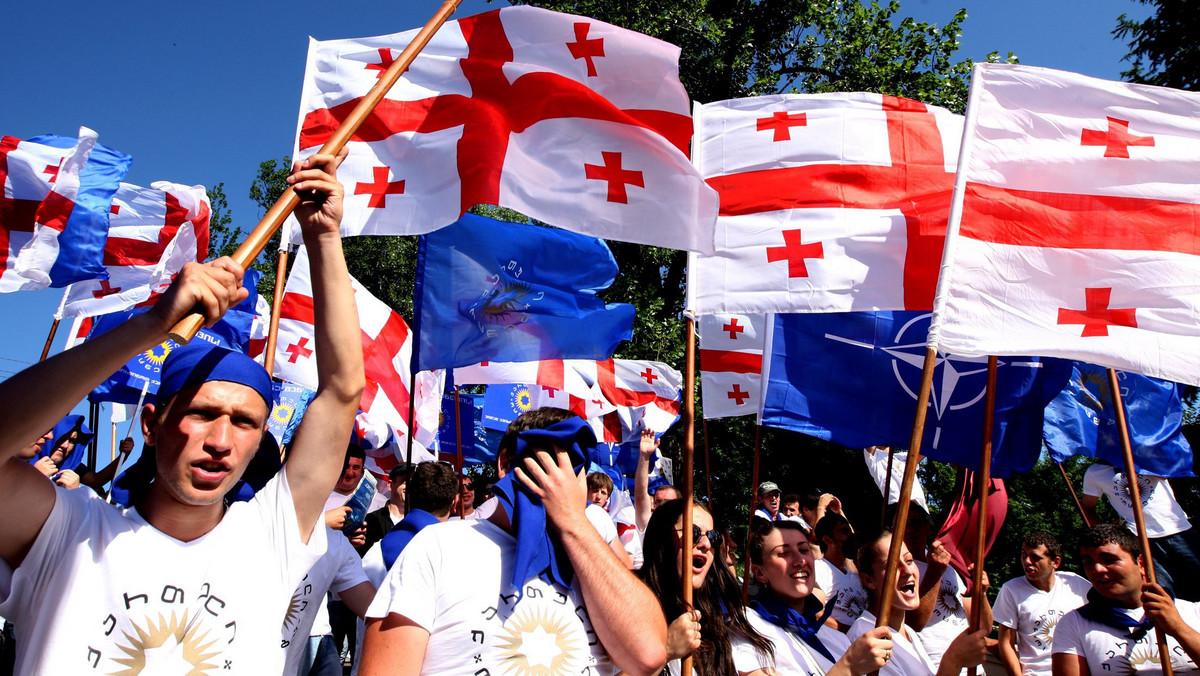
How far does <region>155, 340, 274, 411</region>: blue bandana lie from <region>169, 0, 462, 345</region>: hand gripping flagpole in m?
0.23

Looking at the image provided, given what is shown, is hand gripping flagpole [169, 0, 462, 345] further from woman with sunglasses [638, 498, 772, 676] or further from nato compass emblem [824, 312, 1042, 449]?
nato compass emblem [824, 312, 1042, 449]

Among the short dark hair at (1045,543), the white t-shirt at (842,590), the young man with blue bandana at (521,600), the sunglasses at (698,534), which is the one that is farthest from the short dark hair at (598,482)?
the young man with blue bandana at (521,600)

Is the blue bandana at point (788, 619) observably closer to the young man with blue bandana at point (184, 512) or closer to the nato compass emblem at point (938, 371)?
the nato compass emblem at point (938, 371)

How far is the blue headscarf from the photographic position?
641cm

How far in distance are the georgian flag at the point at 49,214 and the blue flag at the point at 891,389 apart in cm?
546

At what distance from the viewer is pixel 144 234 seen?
8438 millimetres

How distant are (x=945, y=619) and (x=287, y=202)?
4.56 meters

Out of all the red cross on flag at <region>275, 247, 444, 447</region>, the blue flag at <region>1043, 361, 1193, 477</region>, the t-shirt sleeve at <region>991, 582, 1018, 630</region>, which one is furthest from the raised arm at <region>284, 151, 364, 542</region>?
the blue flag at <region>1043, 361, 1193, 477</region>

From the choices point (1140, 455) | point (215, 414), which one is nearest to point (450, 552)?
point (215, 414)

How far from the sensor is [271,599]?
2076 millimetres

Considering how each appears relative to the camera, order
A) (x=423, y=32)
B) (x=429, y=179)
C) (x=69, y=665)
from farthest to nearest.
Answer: (x=429, y=179) → (x=423, y=32) → (x=69, y=665)

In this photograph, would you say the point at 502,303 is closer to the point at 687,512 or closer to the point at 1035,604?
the point at 687,512

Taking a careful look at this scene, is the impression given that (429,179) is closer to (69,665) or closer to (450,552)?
(450,552)

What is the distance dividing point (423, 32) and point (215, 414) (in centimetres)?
183
